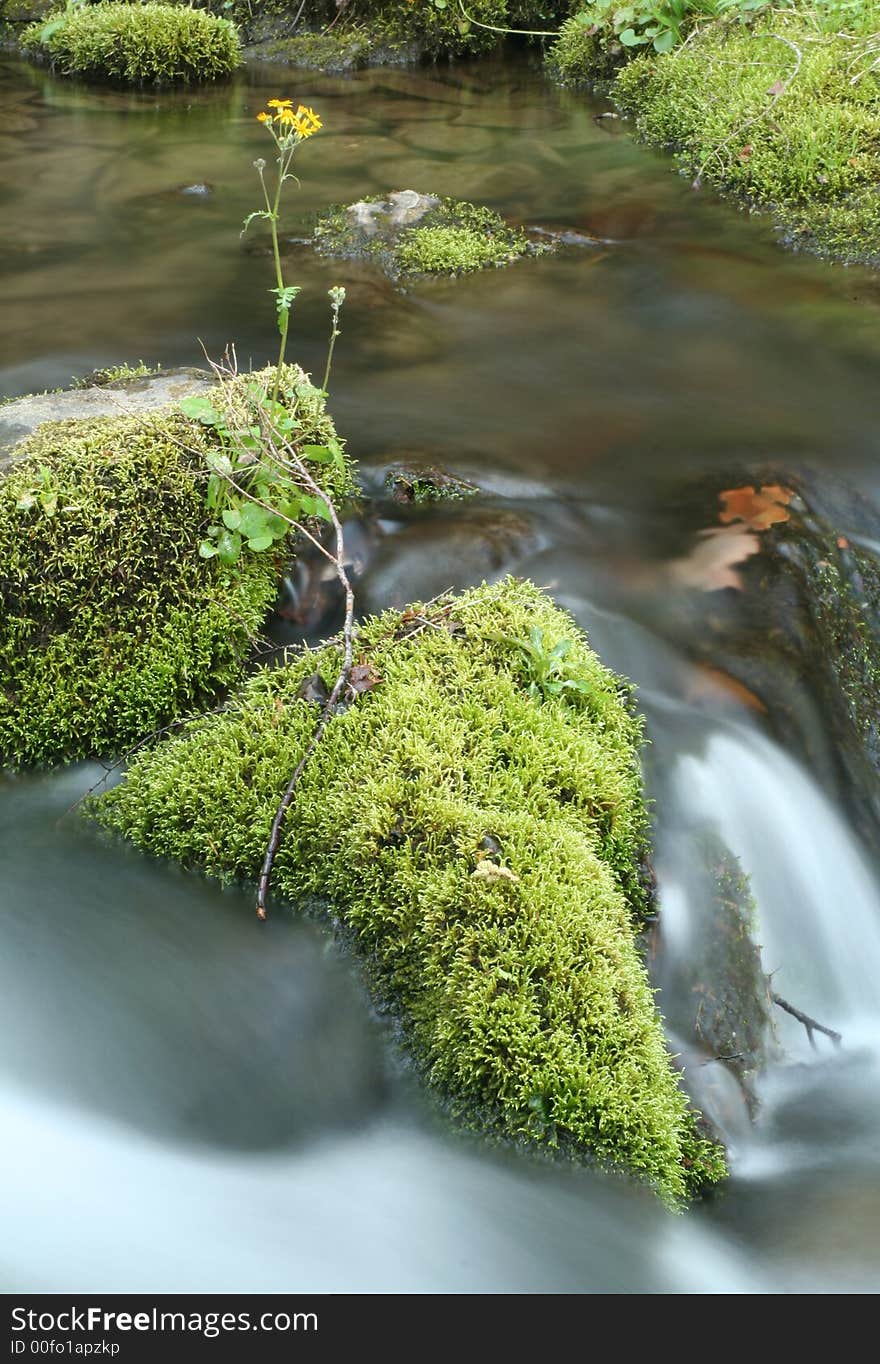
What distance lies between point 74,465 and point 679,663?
2.02m

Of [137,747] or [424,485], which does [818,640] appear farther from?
[137,747]

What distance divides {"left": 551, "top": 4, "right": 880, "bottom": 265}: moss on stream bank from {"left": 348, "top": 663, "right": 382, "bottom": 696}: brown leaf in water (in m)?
4.59

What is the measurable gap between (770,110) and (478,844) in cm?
659

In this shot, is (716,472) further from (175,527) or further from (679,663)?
(175,527)

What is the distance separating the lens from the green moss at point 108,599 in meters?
3.45

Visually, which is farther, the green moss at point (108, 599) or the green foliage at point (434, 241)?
the green foliage at point (434, 241)

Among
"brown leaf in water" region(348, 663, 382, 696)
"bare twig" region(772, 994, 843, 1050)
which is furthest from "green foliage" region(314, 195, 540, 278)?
"bare twig" region(772, 994, 843, 1050)

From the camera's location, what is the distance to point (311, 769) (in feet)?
10.4

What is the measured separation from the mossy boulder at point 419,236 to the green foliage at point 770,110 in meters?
1.67

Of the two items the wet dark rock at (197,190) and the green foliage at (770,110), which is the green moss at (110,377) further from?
the green foliage at (770,110)

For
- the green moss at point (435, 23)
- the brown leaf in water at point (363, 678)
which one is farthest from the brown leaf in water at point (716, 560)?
the green moss at point (435, 23)

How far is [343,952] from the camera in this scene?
290 cm

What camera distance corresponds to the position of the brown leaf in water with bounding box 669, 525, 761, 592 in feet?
13.1

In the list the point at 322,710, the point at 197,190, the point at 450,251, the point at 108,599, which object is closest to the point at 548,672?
the point at 322,710
